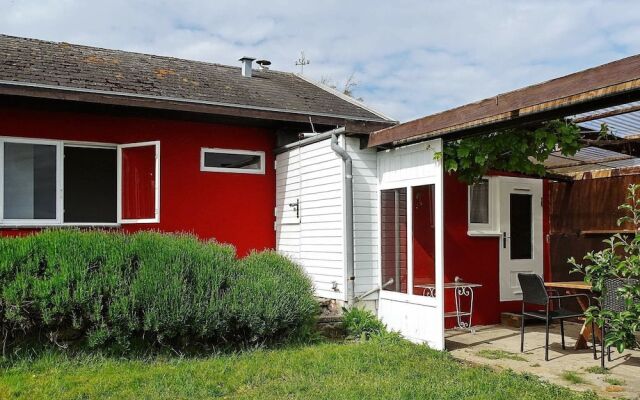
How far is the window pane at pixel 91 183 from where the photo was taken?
8.66m

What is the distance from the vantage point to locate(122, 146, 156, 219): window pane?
27.4ft

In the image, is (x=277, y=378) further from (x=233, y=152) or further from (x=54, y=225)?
(x=233, y=152)

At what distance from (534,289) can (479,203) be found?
2.40 metres

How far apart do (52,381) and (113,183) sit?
4110mm

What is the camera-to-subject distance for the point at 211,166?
9.13m

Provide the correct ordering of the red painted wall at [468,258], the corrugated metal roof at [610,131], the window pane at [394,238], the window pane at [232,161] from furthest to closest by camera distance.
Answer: the window pane at [232,161]
the red painted wall at [468,258]
the window pane at [394,238]
the corrugated metal roof at [610,131]

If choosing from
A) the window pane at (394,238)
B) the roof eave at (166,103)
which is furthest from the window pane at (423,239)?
the roof eave at (166,103)

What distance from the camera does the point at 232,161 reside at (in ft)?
30.6

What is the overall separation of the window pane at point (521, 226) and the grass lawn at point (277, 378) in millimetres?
3350

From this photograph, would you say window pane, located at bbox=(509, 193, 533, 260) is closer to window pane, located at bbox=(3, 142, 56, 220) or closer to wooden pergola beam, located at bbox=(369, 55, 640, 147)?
wooden pergola beam, located at bbox=(369, 55, 640, 147)

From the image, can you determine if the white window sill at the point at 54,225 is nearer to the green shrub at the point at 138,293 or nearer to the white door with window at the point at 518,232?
the green shrub at the point at 138,293

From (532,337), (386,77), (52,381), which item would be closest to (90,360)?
(52,381)

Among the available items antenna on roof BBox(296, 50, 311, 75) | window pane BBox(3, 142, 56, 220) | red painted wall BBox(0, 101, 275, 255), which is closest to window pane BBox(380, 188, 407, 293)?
red painted wall BBox(0, 101, 275, 255)

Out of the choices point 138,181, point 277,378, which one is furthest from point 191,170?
point 277,378
